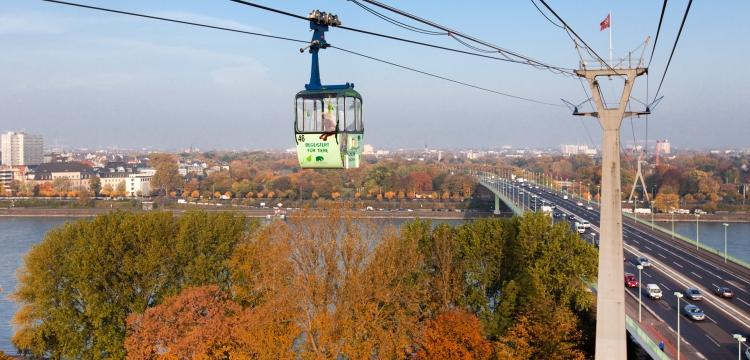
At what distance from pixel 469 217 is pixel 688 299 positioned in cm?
2807

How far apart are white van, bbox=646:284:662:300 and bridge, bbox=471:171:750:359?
10 centimetres

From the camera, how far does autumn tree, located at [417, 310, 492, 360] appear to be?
359 inches

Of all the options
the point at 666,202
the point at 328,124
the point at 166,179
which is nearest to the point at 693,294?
the point at 328,124

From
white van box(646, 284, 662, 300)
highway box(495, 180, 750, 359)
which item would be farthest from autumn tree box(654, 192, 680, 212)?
white van box(646, 284, 662, 300)

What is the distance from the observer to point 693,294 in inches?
489

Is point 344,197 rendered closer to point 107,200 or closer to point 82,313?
point 107,200

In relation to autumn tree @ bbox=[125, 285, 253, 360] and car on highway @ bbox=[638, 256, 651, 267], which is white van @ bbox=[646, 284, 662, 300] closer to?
car on highway @ bbox=[638, 256, 651, 267]

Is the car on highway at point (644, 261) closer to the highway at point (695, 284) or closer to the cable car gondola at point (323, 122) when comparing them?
the highway at point (695, 284)

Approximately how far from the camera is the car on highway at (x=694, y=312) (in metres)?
11.0

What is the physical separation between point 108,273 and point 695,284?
10234 mm

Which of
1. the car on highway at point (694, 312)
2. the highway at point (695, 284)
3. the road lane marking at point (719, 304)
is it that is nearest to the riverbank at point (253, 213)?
the highway at point (695, 284)

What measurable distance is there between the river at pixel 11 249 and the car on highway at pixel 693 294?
531 cm

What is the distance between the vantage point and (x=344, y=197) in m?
46.0

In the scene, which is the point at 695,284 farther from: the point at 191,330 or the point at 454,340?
the point at 191,330
